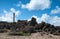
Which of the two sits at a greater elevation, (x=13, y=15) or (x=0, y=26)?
(x=13, y=15)

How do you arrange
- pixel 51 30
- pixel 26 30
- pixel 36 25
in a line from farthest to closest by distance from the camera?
pixel 36 25, pixel 51 30, pixel 26 30

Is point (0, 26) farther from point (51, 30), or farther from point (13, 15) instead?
point (51, 30)

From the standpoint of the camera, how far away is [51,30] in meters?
41.1

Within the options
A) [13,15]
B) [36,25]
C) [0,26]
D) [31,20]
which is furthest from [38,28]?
[0,26]

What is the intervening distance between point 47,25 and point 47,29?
3045 millimetres

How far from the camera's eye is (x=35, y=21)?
47.2 meters

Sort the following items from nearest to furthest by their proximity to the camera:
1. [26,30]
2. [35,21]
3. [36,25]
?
[26,30] < [36,25] < [35,21]

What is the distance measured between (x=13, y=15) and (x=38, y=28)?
9625mm

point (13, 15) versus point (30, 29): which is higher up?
point (13, 15)

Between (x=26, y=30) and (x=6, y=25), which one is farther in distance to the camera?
(x=6, y=25)

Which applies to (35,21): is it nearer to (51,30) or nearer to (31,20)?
(31,20)

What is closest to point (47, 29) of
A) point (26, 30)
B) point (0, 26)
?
point (26, 30)

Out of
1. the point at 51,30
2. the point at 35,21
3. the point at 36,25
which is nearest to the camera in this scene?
the point at 51,30

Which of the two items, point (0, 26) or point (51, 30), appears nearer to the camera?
point (51, 30)
